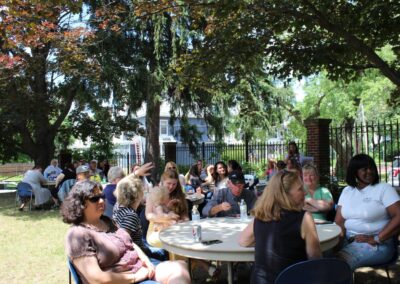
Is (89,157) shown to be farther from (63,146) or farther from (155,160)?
(155,160)

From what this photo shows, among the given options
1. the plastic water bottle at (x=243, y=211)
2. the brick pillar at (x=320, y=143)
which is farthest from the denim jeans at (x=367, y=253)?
the brick pillar at (x=320, y=143)

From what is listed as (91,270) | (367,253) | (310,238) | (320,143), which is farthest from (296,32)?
(91,270)

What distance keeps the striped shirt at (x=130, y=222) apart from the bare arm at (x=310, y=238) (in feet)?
6.35

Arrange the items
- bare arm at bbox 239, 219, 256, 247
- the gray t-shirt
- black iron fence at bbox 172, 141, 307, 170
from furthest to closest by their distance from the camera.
Result: 1. black iron fence at bbox 172, 141, 307, 170
2. the gray t-shirt
3. bare arm at bbox 239, 219, 256, 247

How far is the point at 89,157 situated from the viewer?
74.3ft

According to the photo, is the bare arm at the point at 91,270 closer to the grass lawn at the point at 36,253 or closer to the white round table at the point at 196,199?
the grass lawn at the point at 36,253

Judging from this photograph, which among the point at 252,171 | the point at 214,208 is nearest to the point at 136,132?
the point at 252,171

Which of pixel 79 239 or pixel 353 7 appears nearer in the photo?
pixel 79 239

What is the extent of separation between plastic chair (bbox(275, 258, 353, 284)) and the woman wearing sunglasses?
3.91ft

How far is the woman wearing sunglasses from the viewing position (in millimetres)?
2926

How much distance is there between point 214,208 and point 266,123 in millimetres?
12274

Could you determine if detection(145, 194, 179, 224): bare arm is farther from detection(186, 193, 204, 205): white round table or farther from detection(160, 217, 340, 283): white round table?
detection(186, 193, 204, 205): white round table

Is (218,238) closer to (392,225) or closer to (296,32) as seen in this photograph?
(392,225)

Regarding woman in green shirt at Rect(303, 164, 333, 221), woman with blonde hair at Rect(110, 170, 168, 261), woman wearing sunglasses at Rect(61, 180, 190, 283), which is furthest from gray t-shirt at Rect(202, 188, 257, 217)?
woman wearing sunglasses at Rect(61, 180, 190, 283)
